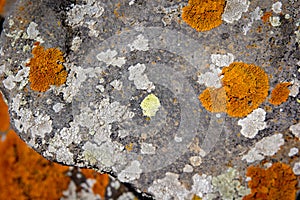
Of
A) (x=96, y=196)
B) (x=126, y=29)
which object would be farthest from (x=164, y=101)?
(x=96, y=196)

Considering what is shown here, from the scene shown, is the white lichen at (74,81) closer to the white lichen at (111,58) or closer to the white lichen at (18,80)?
the white lichen at (111,58)

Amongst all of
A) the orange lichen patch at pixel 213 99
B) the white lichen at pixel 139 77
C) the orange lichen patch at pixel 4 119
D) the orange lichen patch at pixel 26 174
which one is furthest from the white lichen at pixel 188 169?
the orange lichen patch at pixel 4 119

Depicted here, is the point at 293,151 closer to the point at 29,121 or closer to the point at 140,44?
the point at 140,44

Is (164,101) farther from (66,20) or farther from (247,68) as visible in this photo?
(66,20)

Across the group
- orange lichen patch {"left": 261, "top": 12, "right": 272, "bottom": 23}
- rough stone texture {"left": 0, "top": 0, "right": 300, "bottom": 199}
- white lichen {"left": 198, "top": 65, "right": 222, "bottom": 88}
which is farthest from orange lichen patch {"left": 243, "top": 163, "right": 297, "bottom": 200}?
orange lichen patch {"left": 261, "top": 12, "right": 272, "bottom": 23}

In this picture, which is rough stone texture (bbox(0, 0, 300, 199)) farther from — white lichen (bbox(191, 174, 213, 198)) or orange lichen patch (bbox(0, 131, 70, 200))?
orange lichen patch (bbox(0, 131, 70, 200))

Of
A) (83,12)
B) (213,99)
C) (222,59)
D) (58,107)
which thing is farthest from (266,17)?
(58,107)
